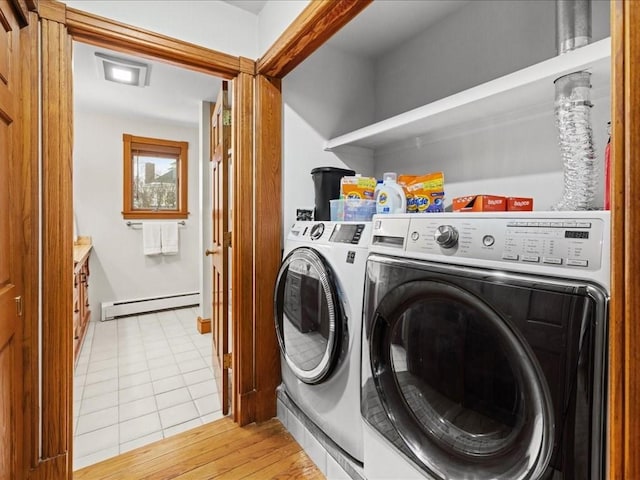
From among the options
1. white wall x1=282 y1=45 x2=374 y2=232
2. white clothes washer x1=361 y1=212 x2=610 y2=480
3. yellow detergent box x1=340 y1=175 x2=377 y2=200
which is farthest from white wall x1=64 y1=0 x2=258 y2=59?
white clothes washer x1=361 y1=212 x2=610 y2=480

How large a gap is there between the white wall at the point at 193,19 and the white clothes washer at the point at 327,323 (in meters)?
1.09

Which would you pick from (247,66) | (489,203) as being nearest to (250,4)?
(247,66)

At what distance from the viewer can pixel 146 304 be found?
13.3 feet

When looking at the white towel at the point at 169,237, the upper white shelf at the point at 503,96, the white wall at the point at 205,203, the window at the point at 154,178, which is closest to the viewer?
the upper white shelf at the point at 503,96

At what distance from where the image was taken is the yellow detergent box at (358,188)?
1655 mm

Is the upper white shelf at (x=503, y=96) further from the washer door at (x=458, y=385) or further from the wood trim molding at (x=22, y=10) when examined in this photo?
the wood trim molding at (x=22, y=10)

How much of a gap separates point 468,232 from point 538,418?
1.50 ft

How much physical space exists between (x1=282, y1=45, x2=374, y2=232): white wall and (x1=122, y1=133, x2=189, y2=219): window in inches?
112

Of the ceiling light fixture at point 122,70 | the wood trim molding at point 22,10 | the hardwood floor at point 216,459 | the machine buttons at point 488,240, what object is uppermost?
the ceiling light fixture at point 122,70

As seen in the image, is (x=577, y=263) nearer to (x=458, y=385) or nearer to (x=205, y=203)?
(x=458, y=385)

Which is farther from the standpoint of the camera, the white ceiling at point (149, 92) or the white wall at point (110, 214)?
the white wall at point (110, 214)

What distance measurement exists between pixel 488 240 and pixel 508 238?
0.05m

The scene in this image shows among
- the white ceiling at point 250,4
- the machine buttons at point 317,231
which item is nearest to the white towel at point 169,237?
the white ceiling at point 250,4

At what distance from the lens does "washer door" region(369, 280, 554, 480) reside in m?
0.74
